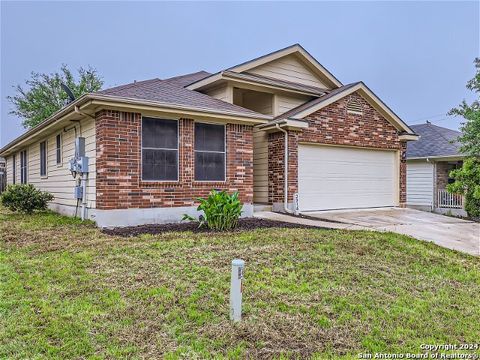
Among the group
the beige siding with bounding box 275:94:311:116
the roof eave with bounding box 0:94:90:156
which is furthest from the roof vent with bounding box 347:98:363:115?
the roof eave with bounding box 0:94:90:156

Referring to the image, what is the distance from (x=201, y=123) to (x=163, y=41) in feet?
89.6

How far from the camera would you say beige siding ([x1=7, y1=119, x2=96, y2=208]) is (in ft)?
29.8

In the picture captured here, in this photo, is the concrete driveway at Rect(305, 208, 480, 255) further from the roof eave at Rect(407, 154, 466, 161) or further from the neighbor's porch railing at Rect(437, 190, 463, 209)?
the neighbor's porch railing at Rect(437, 190, 463, 209)

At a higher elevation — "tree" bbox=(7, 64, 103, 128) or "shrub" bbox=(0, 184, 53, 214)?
"tree" bbox=(7, 64, 103, 128)

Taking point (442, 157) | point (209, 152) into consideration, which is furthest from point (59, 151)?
point (442, 157)

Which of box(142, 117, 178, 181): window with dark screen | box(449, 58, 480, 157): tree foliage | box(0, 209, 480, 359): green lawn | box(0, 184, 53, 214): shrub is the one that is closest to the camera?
box(0, 209, 480, 359): green lawn

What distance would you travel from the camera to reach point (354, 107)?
1296 centimetres

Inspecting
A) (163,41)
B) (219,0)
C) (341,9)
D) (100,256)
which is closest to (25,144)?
(100,256)

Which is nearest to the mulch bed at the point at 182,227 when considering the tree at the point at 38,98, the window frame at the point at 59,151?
the window frame at the point at 59,151

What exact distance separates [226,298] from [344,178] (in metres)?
9.67

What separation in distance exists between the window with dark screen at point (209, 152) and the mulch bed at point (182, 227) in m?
1.45

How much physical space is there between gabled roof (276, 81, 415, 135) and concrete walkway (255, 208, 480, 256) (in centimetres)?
324

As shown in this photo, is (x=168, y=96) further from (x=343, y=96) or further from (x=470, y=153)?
(x=470, y=153)

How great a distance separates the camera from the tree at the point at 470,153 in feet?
42.2
